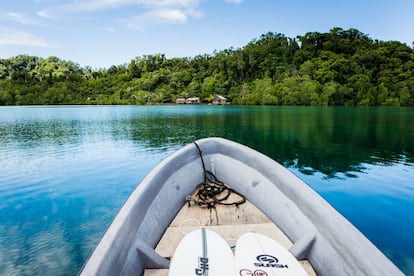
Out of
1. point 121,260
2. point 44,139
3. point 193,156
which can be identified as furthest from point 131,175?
point 44,139

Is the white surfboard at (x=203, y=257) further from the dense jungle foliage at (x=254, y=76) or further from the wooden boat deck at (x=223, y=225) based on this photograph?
the dense jungle foliage at (x=254, y=76)

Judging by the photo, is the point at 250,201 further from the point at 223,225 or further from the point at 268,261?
the point at 268,261

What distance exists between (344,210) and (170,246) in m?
4.75

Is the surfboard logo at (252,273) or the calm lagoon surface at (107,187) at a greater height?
the surfboard logo at (252,273)

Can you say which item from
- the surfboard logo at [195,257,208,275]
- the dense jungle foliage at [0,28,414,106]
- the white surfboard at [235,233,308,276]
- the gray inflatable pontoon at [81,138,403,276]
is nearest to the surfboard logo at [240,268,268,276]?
the white surfboard at [235,233,308,276]

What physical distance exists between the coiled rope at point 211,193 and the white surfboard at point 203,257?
786 mm

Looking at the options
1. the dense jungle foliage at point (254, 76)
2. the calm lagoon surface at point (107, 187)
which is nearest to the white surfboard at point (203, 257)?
the calm lagoon surface at point (107, 187)

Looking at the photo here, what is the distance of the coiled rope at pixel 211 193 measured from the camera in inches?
108

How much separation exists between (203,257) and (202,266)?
0.09 metres

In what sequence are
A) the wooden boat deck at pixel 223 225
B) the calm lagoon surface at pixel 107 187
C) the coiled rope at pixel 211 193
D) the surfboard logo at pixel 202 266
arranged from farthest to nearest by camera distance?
1. the calm lagoon surface at pixel 107 187
2. the coiled rope at pixel 211 193
3. the wooden boat deck at pixel 223 225
4. the surfboard logo at pixel 202 266

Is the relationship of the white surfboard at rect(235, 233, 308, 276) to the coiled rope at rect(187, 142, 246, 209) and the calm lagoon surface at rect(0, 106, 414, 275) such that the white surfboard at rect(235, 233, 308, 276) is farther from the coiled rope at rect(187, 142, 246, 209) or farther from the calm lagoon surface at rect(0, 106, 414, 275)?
the calm lagoon surface at rect(0, 106, 414, 275)

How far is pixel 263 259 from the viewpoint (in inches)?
65.5

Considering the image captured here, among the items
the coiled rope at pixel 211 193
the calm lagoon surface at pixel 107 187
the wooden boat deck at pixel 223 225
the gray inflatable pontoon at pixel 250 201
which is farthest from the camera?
the calm lagoon surface at pixel 107 187

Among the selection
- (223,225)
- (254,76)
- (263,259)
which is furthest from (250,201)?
(254,76)
